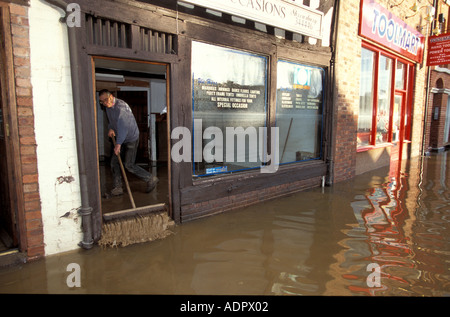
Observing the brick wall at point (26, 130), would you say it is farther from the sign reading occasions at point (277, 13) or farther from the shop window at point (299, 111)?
the shop window at point (299, 111)

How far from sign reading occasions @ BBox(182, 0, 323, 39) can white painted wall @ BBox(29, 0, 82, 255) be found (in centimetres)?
171

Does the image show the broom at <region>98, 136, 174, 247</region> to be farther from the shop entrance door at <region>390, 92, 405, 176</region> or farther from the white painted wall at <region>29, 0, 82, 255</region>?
the shop entrance door at <region>390, 92, 405, 176</region>

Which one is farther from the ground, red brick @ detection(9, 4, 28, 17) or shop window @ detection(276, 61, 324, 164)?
red brick @ detection(9, 4, 28, 17)

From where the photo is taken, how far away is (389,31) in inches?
328

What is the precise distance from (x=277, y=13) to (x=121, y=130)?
3176 mm

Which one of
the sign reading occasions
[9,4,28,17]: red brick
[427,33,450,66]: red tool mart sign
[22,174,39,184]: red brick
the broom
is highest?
[427,33,450,66]: red tool mart sign

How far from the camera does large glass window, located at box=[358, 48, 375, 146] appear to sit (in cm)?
807

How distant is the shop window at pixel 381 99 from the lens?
26.9 feet

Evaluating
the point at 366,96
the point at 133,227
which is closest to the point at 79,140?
the point at 133,227

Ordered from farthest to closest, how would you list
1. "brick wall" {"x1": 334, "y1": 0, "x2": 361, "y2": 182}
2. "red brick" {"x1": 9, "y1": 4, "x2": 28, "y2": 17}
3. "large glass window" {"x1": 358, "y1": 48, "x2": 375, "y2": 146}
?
1. "large glass window" {"x1": 358, "y1": 48, "x2": 375, "y2": 146}
2. "brick wall" {"x1": 334, "y1": 0, "x2": 361, "y2": 182}
3. "red brick" {"x1": 9, "y1": 4, "x2": 28, "y2": 17}

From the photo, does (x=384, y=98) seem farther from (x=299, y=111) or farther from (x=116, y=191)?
(x=116, y=191)

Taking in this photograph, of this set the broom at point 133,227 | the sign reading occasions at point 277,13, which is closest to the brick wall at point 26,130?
the broom at point 133,227

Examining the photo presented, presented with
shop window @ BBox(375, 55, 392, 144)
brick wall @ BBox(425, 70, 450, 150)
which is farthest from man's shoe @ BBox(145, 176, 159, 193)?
brick wall @ BBox(425, 70, 450, 150)
